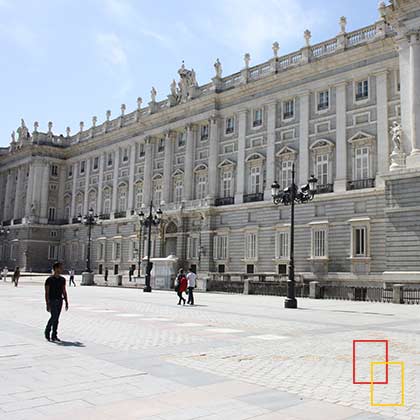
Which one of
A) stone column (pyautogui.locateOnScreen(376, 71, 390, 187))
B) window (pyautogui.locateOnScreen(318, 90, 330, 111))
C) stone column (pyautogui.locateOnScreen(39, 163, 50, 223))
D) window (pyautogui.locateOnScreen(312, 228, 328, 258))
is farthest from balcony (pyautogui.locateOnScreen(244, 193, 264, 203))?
stone column (pyautogui.locateOnScreen(39, 163, 50, 223))

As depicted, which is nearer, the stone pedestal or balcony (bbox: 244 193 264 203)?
balcony (bbox: 244 193 264 203)

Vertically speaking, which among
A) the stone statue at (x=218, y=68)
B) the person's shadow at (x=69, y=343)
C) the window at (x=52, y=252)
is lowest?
the person's shadow at (x=69, y=343)

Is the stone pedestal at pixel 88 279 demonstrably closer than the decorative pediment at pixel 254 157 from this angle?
No

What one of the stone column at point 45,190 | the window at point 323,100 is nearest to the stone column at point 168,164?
the window at point 323,100

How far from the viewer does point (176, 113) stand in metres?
53.4

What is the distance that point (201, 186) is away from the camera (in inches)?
1967

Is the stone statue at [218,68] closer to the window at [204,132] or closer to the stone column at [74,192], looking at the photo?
the window at [204,132]

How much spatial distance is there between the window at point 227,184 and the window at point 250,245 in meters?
5.00

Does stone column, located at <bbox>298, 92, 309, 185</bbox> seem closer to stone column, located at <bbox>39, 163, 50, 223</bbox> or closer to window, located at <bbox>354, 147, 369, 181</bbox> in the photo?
window, located at <bbox>354, 147, 369, 181</bbox>

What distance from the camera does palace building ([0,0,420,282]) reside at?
102 ft

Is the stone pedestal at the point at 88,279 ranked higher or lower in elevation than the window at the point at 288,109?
lower

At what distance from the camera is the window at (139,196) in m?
57.7

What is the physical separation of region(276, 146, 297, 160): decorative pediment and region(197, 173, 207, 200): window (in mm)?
9342

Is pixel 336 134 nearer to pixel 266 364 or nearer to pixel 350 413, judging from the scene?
pixel 266 364
